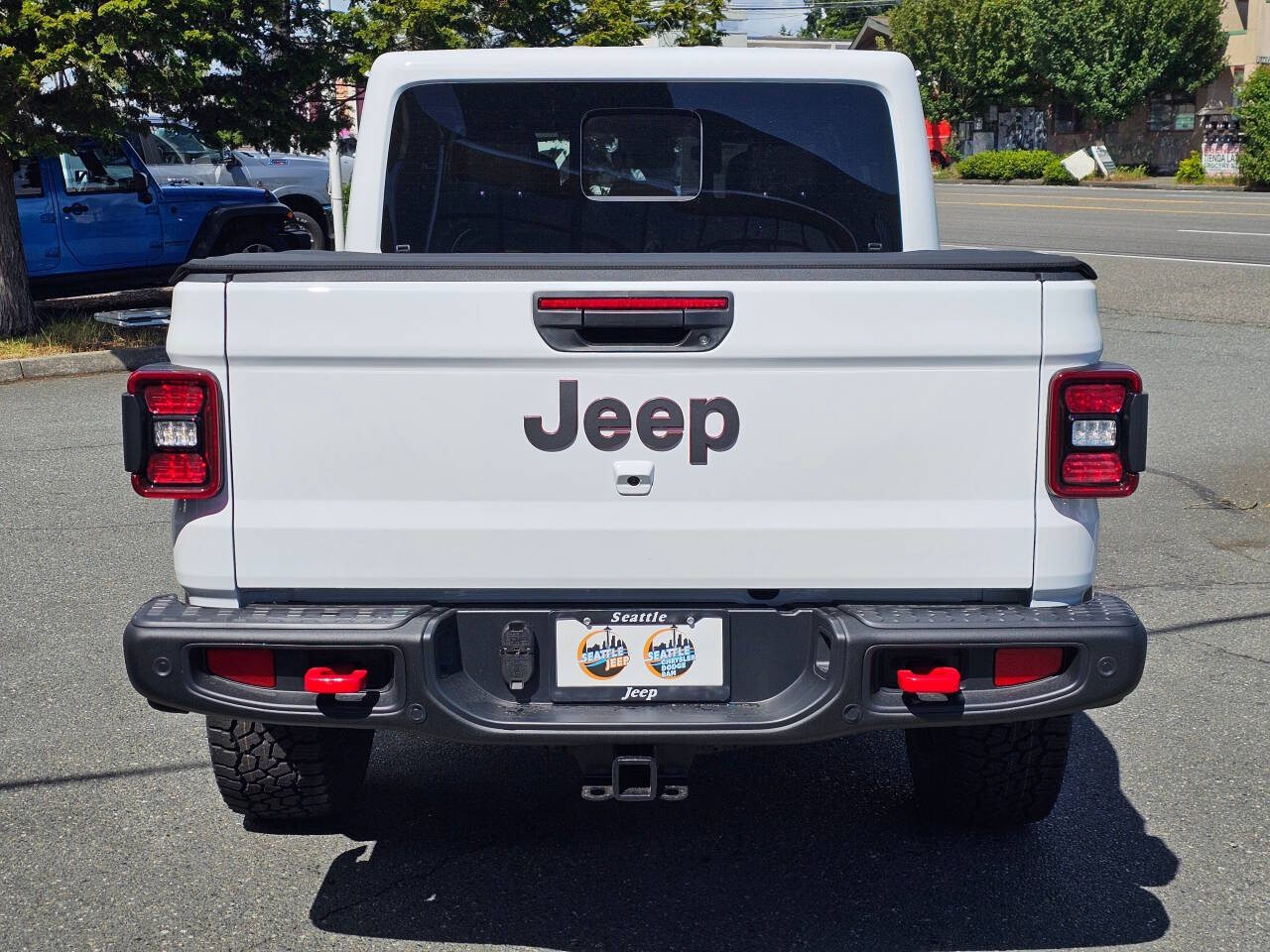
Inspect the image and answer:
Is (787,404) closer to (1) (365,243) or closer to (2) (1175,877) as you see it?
(2) (1175,877)

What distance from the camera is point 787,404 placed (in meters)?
3.05

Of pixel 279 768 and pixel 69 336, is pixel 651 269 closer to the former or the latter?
pixel 279 768

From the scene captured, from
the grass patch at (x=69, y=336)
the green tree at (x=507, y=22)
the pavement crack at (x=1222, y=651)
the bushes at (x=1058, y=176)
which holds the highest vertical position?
the green tree at (x=507, y=22)

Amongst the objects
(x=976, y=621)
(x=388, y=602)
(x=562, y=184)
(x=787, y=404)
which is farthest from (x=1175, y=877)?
(x=562, y=184)

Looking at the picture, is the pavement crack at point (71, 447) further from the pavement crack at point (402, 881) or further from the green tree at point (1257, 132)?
the green tree at point (1257, 132)

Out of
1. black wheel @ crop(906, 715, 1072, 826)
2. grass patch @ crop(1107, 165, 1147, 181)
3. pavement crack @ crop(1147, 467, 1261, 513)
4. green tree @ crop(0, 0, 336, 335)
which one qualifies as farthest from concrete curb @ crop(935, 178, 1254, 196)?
black wheel @ crop(906, 715, 1072, 826)

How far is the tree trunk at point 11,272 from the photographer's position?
41.0 feet

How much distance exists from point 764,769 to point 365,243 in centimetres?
201

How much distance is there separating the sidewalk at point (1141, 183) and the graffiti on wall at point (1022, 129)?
8.91m

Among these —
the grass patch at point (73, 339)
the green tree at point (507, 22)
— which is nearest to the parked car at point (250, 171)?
the green tree at point (507, 22)

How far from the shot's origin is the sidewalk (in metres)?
38.4

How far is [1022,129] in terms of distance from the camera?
56875 mm

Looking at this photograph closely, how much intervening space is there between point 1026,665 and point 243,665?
1.66 metres

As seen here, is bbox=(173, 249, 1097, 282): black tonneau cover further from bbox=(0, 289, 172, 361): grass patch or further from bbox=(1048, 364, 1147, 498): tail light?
bbox=(0, 289, 172, 361): grass patch
